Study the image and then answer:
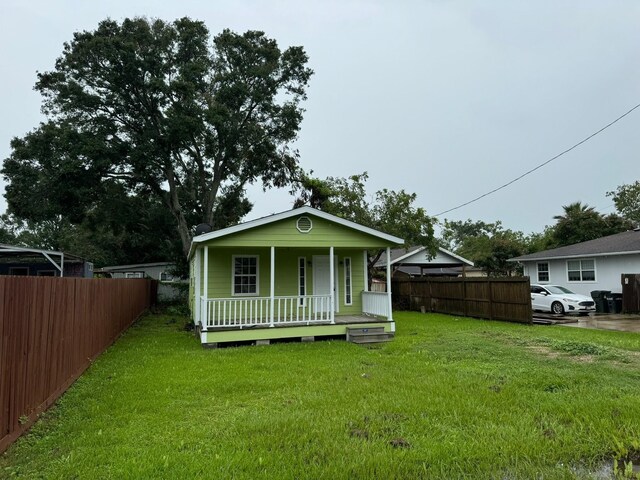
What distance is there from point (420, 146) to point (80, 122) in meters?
19.2

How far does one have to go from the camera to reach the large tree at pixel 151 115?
21.7 m

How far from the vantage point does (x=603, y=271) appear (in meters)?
19.3

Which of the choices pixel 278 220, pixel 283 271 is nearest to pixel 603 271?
pixel 283 271

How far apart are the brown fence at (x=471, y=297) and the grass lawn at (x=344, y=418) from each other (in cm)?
603

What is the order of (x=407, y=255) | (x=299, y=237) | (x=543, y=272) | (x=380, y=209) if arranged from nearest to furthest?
(x=299, y=237)
(x=380, y=209)
(x=543, y=272)
(x=407, y=255)

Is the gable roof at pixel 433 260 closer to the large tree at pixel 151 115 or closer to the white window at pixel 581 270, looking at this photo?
the white window at pixel 581 270

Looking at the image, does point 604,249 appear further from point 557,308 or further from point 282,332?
point 282,332

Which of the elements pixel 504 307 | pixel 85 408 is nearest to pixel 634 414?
pixel 85 408

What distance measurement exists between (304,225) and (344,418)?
294 inches

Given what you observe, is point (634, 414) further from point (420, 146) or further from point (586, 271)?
→ point (420, 146)

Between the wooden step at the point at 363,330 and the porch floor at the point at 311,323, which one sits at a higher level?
the porch floor at the point at 311,323

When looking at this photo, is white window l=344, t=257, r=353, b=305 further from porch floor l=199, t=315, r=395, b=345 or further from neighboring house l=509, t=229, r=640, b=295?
neighboring house l=509, t=229, r=640, b=295

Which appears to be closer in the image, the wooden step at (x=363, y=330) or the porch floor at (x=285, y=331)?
the porch floor at (x=285, y=331)

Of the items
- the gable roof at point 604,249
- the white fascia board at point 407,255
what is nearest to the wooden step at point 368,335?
the white fascia board at point 407,255
